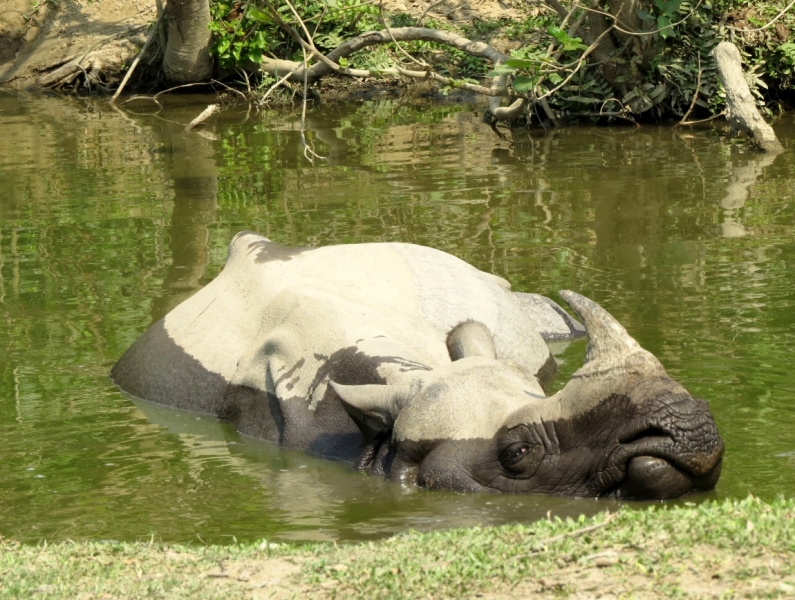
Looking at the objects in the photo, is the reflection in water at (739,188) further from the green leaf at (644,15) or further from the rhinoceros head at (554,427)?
the rhinoceros head at (554,427)

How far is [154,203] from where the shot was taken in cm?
1370

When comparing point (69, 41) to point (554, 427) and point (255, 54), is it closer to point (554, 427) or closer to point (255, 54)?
point (255, 54)

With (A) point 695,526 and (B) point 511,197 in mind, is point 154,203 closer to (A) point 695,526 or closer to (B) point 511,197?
(B) point 511,197

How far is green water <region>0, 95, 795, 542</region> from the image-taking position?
6438mm

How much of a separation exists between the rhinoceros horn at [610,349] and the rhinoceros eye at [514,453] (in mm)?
659

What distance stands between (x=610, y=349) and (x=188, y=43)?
16.4 m

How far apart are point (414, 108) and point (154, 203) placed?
24.7ft

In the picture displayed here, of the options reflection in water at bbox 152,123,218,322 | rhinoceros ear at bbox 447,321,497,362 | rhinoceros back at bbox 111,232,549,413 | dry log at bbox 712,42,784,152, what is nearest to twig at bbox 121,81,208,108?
reflection in water at bbox 152,123,218,322

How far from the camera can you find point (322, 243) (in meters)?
11.4

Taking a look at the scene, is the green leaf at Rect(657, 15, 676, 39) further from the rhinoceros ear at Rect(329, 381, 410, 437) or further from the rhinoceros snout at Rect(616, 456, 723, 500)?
the rhinoceros snout at Rect(616, 456, 723, 500)

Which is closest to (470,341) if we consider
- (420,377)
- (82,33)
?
(420,377)

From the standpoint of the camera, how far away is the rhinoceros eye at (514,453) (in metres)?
5.98

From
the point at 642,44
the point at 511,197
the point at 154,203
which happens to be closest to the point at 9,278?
the point at 154,203

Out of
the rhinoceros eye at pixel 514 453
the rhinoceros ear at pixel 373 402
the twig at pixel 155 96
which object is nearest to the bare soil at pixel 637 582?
the rhinoceros eye at pixel 514 453
